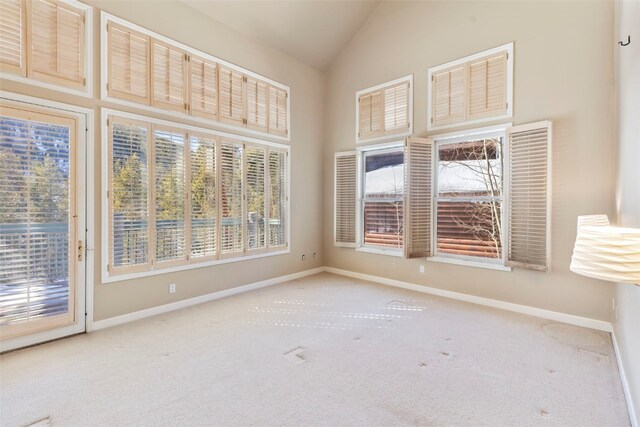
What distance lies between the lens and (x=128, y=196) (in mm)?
3727

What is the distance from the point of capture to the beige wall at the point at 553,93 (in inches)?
140

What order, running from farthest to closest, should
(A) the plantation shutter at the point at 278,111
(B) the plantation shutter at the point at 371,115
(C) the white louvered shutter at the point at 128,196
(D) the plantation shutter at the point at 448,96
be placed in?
1. (B) the plantation shutter at the point at 371,115
2. (A) the plantation shutter at the point at 278,111
3. (D) the plantation shutter at the point at 448,96
4. (C) the white louvered shutter at the point at 128,196

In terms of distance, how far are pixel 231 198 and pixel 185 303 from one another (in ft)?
5.26

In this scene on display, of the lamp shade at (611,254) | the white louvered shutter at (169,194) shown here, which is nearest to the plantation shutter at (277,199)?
the white louvered shutter at (169,194)

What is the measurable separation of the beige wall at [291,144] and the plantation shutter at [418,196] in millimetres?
2024

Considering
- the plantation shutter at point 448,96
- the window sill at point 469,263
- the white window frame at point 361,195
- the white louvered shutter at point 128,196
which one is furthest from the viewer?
the white window frame at point 361,195

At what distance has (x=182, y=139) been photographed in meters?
4.23

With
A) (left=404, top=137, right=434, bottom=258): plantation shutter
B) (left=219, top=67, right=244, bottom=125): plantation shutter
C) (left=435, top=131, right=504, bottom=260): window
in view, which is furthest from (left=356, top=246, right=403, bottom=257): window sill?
(left=219, top=67, right=244, bottom=125): plantation shutter

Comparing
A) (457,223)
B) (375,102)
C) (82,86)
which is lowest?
(457,223)

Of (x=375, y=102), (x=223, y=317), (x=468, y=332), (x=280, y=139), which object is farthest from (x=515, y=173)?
(x=223, y=317)

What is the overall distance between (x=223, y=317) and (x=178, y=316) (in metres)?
0.57

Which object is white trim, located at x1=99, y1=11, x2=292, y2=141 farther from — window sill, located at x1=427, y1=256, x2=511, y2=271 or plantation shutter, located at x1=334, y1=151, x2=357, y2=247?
window sill, located at x1=427, y1=256, x2=511, y2=271

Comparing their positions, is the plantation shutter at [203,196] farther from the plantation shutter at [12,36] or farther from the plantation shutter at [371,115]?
the plantation shutter at [371,115]

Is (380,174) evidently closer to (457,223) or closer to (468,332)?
(457,223)
